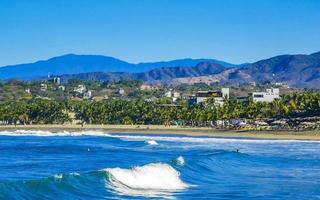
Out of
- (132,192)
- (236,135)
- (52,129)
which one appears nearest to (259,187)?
(132,192)

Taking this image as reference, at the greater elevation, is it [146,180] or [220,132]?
[220,132]

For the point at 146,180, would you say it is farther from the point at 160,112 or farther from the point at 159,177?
the point at 160,112

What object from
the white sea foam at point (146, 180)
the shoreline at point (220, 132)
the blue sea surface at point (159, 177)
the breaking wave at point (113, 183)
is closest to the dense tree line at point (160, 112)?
the shoreline at point (220, 132)

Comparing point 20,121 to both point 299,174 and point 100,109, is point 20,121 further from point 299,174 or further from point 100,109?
point 299,174

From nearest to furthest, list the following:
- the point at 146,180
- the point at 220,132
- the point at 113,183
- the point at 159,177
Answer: the point at 113,183 → the point at 146,180 → the point at 159,177 → the point at 220,132

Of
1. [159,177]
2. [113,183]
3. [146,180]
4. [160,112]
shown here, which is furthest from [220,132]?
[113,183]

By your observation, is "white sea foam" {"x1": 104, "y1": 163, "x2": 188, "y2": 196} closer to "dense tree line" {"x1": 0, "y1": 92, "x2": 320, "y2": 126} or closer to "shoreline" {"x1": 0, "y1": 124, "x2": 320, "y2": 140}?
"shoreline" {"x1": 0, "y1": 124, "x2": 320, "y2": 140}
